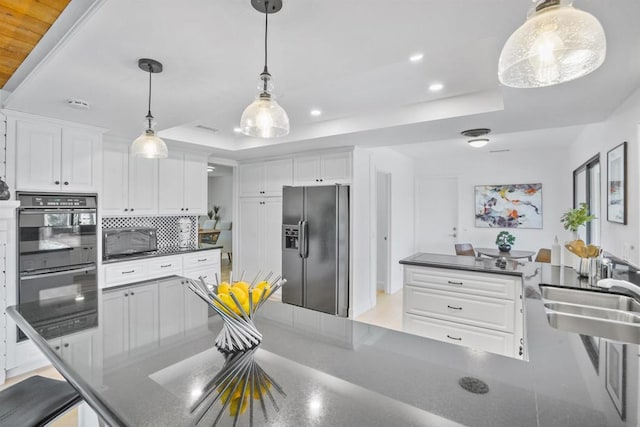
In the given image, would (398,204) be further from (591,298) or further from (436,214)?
(591,298)

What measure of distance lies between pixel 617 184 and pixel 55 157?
4.71 metres

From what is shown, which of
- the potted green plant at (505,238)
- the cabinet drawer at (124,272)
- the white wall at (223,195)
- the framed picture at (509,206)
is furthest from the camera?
the white wall at (223,195)

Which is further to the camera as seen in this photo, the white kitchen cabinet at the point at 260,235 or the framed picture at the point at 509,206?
the framed picture at the point at 509,206

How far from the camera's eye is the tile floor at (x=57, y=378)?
6.96ft

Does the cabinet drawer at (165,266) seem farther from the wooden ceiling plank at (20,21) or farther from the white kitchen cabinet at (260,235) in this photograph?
the wooden ceiling plank at (20,21)

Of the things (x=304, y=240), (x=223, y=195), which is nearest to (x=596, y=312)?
(x=304, y=240)

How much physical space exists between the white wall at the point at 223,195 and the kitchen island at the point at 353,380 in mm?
8046

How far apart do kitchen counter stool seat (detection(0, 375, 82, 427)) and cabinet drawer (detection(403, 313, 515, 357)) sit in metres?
2.50

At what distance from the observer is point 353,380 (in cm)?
96

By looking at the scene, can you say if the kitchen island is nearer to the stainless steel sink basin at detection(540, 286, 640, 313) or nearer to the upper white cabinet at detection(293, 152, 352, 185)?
the stainless steel sink basin at detection(540, 286, 640, 313)

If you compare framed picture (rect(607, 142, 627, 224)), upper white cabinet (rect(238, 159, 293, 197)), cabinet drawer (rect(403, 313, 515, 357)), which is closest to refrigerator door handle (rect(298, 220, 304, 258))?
upper white cabinet (rect(238, 159, 293, 197))

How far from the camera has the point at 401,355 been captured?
1.15 metres

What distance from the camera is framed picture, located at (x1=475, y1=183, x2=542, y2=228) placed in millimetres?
5766

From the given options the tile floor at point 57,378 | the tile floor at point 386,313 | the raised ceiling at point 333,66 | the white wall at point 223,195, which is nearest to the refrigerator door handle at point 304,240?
the tile floor at point 386,313
